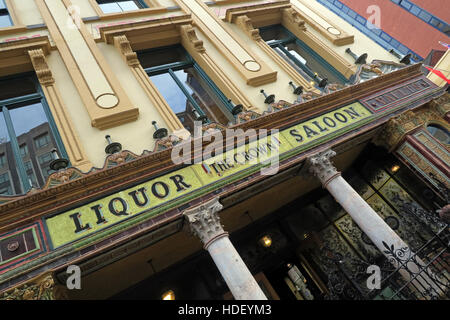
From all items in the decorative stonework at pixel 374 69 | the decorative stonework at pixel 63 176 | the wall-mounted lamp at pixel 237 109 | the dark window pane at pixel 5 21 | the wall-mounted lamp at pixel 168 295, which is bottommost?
the wall-mounted lamp at pixel 168 295

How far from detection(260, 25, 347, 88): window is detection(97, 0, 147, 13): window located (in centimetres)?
495

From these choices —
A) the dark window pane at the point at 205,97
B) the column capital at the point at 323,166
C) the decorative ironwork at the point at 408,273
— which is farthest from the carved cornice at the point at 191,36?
the decorative ironwork at the point at 408,273

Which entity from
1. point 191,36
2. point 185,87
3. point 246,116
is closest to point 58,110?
point 185,87

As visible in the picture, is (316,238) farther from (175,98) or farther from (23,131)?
(23,131)

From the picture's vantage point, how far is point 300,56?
12.7m

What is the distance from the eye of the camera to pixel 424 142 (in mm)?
9125

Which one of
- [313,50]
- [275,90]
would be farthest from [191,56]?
[313,50]

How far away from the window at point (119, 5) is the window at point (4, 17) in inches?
119

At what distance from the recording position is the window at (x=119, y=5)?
11797 mm

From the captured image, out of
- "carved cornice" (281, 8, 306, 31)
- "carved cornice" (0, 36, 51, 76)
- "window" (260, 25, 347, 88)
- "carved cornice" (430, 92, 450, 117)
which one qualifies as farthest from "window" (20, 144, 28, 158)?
"carved cornice" (430, 92, 450, 117)

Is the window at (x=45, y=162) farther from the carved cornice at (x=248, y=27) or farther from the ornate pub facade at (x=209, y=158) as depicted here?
the carved cornice at (x=248, y=27)
